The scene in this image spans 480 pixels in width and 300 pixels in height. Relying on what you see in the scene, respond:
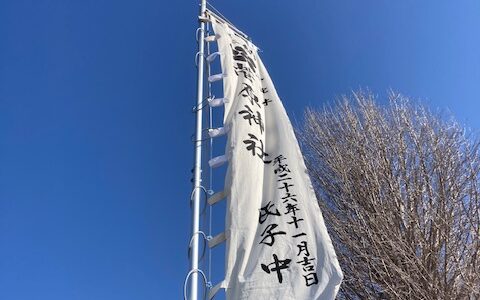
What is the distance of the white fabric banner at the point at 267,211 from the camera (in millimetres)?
2664

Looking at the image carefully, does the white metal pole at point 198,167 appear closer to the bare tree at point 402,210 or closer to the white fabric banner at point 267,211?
the white fabric banner at point 267,211

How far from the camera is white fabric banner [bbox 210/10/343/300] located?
266 centimetres

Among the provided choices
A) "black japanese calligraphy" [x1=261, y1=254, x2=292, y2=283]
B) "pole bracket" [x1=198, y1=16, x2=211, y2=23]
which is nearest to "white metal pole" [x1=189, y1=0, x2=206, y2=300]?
"pole bracket" [x1=198, y1=16, x2=211, y2=23]

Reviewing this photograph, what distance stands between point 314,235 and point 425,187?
376 cm

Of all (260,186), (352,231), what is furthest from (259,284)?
(352,231)

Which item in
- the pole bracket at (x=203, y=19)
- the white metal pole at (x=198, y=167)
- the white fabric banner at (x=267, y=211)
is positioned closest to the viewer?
the white fabric banner at (x=267, y=211)

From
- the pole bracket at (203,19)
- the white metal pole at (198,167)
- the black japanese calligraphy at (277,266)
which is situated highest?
the pole bracket at (203,19)

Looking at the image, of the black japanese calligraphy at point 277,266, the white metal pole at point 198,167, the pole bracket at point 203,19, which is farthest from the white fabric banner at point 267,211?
the pole bracket at point 203,19

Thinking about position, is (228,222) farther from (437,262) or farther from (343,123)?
(343,123)

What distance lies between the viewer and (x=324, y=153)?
7.58 metres

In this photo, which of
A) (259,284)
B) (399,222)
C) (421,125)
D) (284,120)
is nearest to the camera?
(259,284)

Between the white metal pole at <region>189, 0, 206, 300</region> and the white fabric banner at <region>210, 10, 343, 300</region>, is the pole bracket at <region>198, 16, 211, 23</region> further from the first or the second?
the white fabric banner at <region>210, 10, 343, 300</region>

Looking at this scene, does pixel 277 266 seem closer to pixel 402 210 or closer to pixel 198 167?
pixel 198 167

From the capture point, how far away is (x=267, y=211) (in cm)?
303
